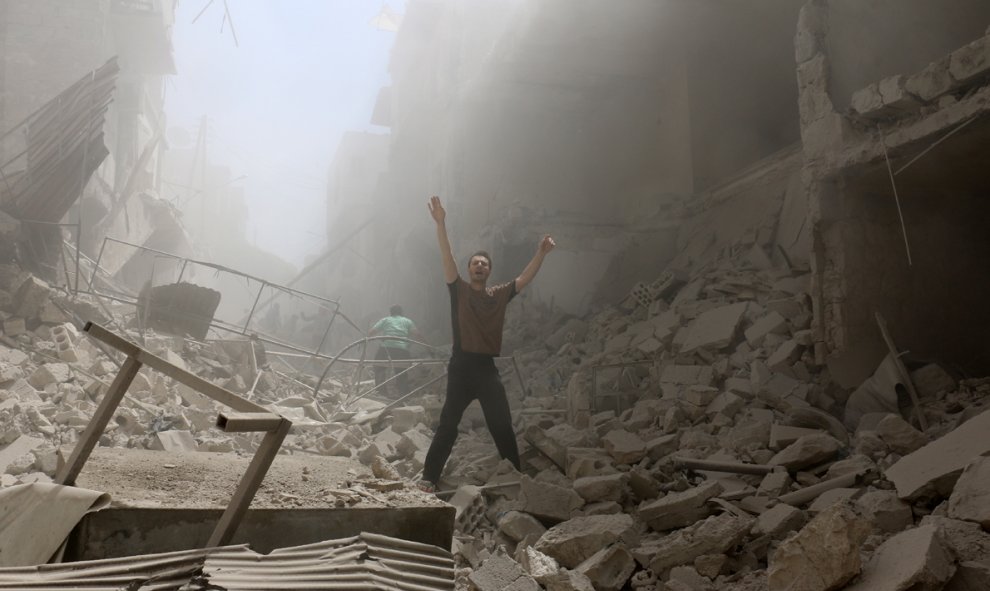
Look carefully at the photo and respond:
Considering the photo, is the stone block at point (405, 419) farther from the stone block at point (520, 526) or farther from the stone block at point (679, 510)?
the stone block at point (679, 510)

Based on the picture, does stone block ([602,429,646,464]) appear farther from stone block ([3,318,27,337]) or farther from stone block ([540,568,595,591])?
stone block ([3,318,27,337])

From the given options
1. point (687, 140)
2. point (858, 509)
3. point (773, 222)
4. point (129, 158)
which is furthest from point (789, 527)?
point (129, 158)

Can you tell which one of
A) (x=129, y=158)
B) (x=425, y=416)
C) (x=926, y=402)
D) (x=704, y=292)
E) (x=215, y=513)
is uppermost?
(x=129, y=158)

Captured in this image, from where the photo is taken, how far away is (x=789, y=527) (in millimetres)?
2863

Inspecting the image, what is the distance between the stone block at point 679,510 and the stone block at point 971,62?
9.82ft

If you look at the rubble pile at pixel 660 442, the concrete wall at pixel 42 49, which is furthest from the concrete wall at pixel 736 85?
the concrete wall at pixel 42 49

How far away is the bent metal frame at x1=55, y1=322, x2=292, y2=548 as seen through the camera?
191 centimetres

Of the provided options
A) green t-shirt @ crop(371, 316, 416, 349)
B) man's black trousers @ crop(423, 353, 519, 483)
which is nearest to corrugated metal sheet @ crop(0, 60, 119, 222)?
green t-shirt @ crop(371, 316, 416, 349)

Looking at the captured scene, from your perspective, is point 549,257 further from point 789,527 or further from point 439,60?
point 789,527

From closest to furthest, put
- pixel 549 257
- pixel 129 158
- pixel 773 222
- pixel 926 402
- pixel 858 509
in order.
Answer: pixel 858 509, pixel 926 402, pixel 773 222, pixel 549 257, pixel 129 158

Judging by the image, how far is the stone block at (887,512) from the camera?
8.83 ft

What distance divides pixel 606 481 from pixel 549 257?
24.3 feet

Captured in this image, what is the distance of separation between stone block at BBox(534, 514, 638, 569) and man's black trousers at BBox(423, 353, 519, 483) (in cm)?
134

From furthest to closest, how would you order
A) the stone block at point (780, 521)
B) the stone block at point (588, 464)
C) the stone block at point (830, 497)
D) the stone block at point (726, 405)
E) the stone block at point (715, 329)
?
the stone block at point (715, 329) → the stone block at point (726, 405) → the stone block at point (588, 464) → the stone block at point (830, 497) → the stone block at point (780, 521)
